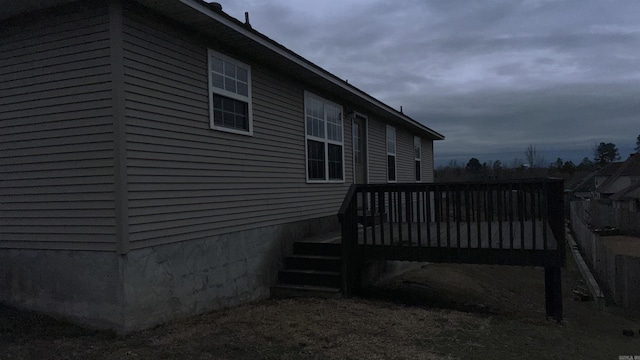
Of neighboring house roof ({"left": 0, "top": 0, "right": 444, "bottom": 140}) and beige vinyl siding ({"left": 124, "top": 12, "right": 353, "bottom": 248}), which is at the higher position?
neighboring house roof ({"left": 0, "top": 0, "right": 444, "bottom": 140})

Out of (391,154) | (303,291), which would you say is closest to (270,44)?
(303,291)

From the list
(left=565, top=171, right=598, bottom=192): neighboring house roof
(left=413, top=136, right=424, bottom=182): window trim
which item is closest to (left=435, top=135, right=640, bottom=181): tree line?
(left=565, top=171, right=598, bottom=192): neighboring house roof

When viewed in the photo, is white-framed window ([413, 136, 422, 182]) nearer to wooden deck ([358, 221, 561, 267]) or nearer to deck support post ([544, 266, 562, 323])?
wooden deck ([358, 221, 561, 267])

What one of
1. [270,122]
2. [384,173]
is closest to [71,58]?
[270,122]

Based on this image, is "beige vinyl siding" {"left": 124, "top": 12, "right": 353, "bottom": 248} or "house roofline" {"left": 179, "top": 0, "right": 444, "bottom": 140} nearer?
"beige vinyl siding" {"left": 124, "top": 12, "right": 353, "bottom": 248}

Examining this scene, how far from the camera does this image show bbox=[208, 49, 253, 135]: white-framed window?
6477 millimetres

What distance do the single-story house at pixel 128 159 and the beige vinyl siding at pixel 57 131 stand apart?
0.7 inches

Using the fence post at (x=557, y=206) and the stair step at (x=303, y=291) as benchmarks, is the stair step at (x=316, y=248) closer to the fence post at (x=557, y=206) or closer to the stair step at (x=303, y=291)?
the stair step at (x=303, y=291)

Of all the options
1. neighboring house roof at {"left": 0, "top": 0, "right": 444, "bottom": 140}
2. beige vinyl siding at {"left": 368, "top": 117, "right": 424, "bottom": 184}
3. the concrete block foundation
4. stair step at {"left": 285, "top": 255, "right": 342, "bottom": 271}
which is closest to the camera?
the concrete block foundation

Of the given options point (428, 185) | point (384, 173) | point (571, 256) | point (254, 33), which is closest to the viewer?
point (254, 33)

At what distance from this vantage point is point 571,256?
18.3 m

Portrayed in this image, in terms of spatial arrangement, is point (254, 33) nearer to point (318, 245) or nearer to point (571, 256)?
point (318, 245)

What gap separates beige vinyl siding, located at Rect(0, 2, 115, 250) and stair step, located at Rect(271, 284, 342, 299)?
308 centimetres

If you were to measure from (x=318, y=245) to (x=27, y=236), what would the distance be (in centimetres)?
409
